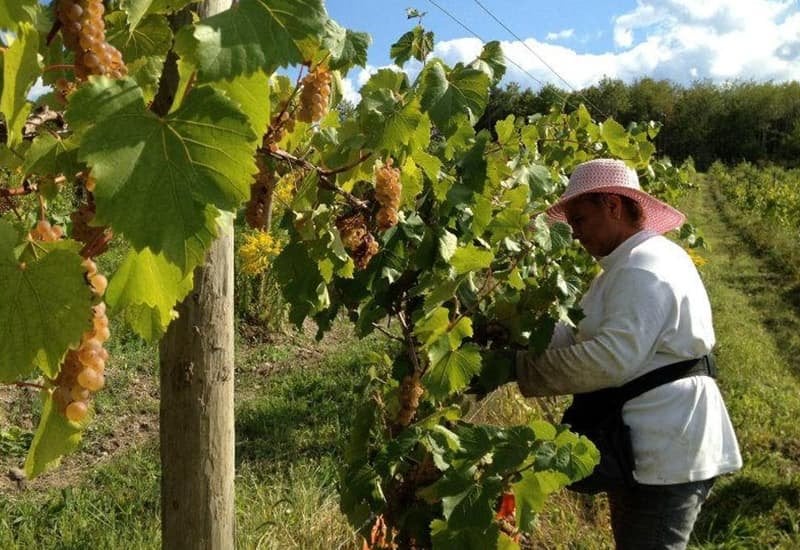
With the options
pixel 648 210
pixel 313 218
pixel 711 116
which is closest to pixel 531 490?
pixel 313 218

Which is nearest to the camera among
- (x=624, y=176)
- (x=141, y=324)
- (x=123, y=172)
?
(x=123, y=172)

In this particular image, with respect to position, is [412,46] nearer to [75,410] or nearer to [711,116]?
[75,410]

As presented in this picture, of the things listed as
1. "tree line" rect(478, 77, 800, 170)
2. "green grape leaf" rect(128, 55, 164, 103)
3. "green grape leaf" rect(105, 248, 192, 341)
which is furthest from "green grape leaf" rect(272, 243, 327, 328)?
"tree line" rect(478, 77, 800, 170)

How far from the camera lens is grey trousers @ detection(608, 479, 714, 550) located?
2.50 metres

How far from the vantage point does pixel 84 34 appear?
86 centimetres

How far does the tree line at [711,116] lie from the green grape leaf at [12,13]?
51.0 m

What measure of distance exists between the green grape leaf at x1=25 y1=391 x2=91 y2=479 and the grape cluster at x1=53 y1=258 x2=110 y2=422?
0.12 ft

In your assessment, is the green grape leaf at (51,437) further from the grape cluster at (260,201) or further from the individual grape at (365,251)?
the individual grape at (365,251)

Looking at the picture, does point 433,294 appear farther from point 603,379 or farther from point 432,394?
point 603,379

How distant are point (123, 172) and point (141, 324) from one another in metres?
0.44

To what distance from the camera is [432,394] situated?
2.04m

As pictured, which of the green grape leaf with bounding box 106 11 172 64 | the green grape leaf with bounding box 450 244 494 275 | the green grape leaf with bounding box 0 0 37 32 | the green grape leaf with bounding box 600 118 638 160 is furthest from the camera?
the green grape leaf with bounding box 600 118 638 160

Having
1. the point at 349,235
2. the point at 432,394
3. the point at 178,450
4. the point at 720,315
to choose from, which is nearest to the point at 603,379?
the point at 432,394

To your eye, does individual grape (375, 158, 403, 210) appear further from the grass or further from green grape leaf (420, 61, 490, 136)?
the grass
